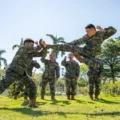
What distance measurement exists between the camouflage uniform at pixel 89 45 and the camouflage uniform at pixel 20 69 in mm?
772

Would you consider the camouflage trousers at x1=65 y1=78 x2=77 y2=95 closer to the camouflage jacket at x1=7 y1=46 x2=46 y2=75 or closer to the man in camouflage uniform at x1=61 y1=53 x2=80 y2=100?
the man in camouflage uniform at x1=61 y1=53 x2=80 y2=100

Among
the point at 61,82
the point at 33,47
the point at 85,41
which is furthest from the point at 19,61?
the point at 61,82

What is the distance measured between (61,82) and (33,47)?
282ft

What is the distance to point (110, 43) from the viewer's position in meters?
51.8

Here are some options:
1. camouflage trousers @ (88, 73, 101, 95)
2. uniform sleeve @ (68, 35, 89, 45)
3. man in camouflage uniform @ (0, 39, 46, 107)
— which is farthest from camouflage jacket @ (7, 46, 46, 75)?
camouflage trousers @ (88, 73, 101, 95)

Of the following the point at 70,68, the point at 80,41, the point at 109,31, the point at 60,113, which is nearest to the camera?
the point at 60,113

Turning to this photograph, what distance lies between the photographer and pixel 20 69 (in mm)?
9016

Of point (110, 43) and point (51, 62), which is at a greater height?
point (110, 43)

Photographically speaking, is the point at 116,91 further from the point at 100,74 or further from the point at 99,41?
the point at 99,41

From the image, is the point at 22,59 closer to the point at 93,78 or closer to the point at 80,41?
the point at 80,41

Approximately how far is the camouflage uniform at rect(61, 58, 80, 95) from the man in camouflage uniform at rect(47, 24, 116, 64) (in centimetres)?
498

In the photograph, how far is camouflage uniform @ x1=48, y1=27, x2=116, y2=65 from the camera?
29.4 feet

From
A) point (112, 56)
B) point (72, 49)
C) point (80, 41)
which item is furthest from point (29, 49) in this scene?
point (112, 56)

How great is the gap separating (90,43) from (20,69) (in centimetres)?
262
